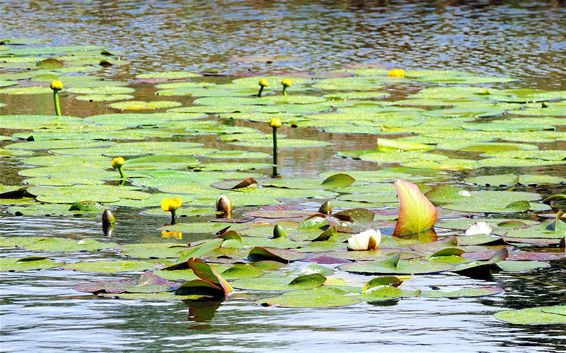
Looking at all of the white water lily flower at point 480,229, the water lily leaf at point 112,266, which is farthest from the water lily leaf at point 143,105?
the water lily leaf at point 112,266

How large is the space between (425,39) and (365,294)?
9.30m

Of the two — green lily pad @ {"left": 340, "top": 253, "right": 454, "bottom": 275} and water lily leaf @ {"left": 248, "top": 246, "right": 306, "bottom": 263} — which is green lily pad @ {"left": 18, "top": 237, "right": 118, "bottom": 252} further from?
green lily pad @ {"left": 340, "top": 253, "right": 454, "bottom": 275}

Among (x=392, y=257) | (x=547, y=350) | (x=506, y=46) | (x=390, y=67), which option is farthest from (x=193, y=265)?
(x=506, y=46)

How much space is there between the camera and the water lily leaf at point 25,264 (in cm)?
453

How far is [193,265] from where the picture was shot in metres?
4.17

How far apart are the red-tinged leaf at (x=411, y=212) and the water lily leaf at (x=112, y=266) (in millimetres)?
940

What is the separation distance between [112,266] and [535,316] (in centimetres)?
146

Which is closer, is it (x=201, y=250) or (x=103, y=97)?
(x=201, y=250)

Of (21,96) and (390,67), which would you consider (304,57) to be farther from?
(21,96)

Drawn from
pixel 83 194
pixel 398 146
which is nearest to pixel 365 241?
pixel 83 194

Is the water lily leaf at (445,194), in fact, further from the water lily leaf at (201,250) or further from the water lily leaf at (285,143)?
the water lily leaf at (285,143)

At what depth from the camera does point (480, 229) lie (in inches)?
194

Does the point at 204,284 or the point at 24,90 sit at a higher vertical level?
the point at 204,284

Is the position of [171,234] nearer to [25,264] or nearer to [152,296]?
[25,264]
